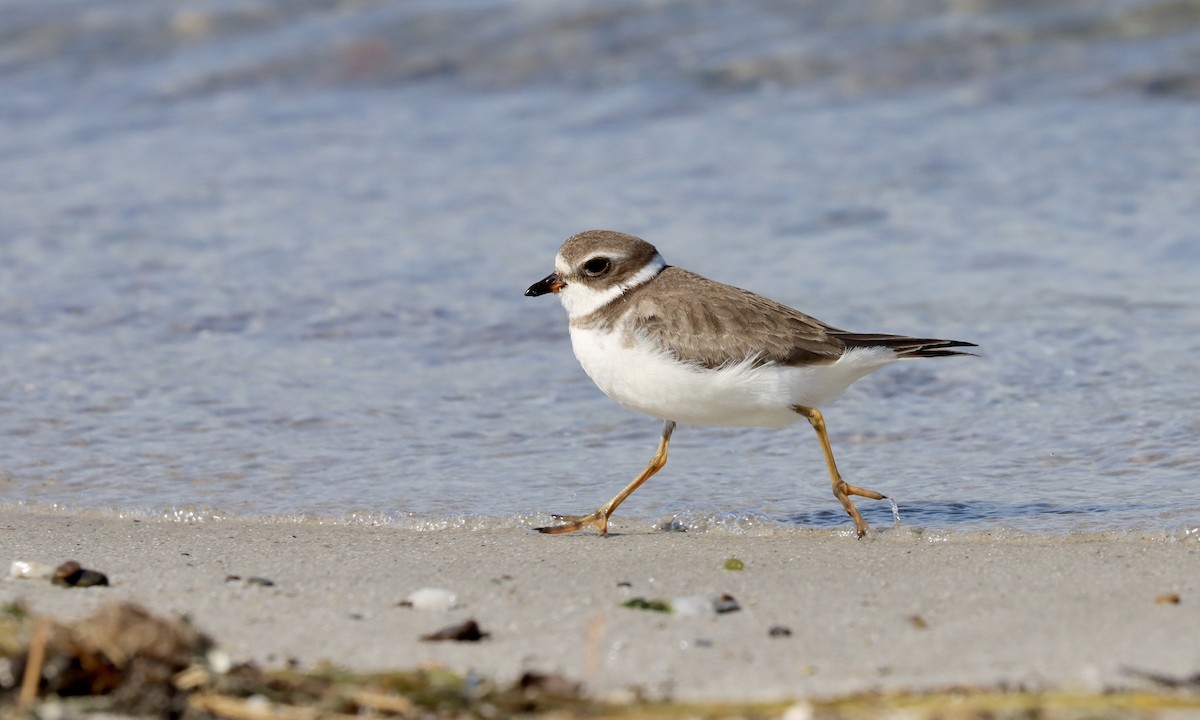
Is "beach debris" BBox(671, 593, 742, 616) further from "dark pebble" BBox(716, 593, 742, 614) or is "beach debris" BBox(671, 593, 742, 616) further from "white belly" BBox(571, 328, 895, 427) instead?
"white belly" BBox(571, 328, 895, 427)

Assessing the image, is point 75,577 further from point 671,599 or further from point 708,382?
point 708,382

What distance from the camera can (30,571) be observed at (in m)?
4.65

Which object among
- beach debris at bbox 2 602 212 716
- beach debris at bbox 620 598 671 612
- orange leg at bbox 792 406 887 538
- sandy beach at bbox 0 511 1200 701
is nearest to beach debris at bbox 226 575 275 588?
sandy beach at bbox 0 511 1200 701

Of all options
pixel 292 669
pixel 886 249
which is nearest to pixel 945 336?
pixel 886 249

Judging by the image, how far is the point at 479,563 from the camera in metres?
4.96

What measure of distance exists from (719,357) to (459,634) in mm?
1773

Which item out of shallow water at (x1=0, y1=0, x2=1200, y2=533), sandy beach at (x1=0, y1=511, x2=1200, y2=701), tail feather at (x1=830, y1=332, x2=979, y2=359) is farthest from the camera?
shallow water at (x1=0, y1=0, x2=1200, y2=533)

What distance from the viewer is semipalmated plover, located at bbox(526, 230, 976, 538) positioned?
5434 mm

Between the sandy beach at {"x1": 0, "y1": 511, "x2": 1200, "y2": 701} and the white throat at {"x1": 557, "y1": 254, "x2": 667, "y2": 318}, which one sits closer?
the sandy beach at {"x1": 0, "y1": 511, "x2": 1200, "y2": 701}

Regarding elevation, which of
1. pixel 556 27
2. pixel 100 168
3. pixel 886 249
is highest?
pixel 556 27

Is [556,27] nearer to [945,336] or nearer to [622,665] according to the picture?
[945,336]

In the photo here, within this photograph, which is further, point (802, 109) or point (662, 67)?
point (662, 67)

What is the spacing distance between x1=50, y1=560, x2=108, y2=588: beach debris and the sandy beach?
0.14ft

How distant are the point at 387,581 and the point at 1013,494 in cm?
246
